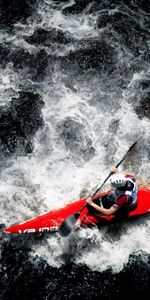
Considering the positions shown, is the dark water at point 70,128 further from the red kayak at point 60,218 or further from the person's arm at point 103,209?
the person's arm at point 103,209

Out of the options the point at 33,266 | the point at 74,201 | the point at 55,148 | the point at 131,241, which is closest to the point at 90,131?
the point at 55,148

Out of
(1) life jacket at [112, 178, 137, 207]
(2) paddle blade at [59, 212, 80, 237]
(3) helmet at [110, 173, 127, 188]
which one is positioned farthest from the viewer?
(2) paddle blade at [59, 212, 80, 237]

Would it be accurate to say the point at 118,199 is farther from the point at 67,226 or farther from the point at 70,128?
the point at 70,128

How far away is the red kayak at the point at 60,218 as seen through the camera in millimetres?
7742

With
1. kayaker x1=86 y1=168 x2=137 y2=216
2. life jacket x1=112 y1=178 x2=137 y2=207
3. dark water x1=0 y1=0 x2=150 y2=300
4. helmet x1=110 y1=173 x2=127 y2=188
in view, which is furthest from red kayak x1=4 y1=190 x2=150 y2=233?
helmet x1=110 y1=173 x2=127 y2=188

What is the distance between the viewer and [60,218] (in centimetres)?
786

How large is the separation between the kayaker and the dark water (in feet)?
1.99

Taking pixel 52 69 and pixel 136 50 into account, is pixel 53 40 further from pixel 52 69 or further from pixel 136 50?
→ pixel 136 50

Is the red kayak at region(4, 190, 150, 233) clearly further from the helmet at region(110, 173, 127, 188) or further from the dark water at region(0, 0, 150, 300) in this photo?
the helmet at region(110, 173, 127, 188)

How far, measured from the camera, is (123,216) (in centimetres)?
785

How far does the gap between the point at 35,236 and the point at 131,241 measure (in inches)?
81.4

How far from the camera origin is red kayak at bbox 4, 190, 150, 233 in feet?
25.4

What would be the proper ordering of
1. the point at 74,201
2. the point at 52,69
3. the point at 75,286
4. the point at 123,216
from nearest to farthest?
1. the point at 75,286
2. the point at 123,216
3. the point at 74,201
4. the point at 52,69

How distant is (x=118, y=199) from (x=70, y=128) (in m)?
3.04
